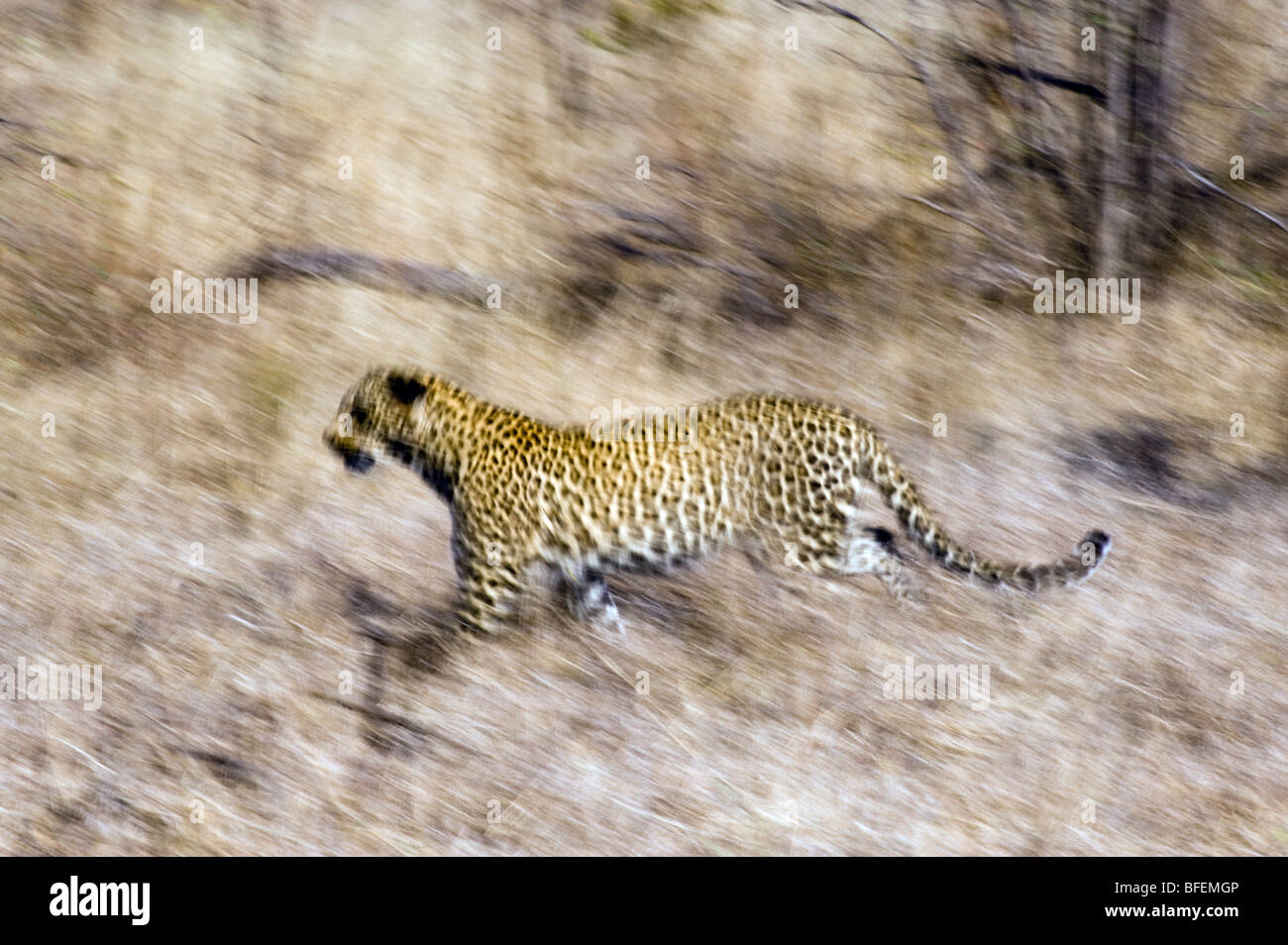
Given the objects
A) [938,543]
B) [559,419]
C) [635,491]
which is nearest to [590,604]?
[635,491]

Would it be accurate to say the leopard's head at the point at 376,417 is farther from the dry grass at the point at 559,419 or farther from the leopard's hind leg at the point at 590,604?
the leopard's hind leg at the point at 590,604

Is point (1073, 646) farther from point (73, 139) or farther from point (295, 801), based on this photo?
point (73, 139)

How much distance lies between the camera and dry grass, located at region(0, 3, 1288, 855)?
18.3 feet

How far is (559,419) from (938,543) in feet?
10.6

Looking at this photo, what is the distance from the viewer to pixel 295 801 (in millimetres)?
5445

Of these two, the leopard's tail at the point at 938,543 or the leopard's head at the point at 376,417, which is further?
the leopard's tail at the point at 938,543

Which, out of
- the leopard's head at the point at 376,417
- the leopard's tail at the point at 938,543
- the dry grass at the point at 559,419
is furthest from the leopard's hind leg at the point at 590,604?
the leopard's tail at the point at 938,543

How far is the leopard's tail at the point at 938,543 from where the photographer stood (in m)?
6.68

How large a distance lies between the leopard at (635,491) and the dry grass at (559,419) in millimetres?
213

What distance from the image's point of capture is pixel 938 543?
6.72 meters

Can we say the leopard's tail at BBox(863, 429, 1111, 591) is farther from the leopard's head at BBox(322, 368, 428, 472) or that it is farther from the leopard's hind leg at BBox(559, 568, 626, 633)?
the leopard's head at BBox(322, 368, 428, 472)

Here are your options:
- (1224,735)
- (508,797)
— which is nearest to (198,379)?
(508,797)

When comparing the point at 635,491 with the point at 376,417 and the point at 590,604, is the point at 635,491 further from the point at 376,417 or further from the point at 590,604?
the point at 376,417

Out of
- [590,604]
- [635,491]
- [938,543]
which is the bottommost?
[590,604]
